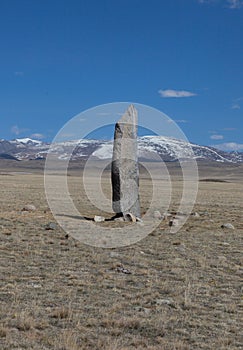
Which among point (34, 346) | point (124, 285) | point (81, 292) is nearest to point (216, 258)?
point (124, 285)

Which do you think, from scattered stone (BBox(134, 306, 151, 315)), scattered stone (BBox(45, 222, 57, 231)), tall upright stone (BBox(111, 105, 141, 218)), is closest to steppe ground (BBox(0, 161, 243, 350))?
scattered stone (BBox(134, 306, 151, 315))

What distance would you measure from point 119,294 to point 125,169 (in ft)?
Answer: 45.1

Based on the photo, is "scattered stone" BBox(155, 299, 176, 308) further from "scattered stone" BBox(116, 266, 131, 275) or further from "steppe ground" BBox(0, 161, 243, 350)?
"scattered stone" BBox(116, 266, 131, 275)

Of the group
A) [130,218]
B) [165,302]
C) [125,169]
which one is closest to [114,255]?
[165,302]

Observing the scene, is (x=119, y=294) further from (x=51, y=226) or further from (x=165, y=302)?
(x=51, y=226)

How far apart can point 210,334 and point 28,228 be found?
12928mm

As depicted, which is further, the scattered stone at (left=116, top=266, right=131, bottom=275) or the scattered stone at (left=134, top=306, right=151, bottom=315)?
the scattered stone at (left=116, top=266, right=131, bottom=275)

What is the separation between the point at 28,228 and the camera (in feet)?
64.0

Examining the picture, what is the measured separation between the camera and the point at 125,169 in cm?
2359

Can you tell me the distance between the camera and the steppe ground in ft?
25.0

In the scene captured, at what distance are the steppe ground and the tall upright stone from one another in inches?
231

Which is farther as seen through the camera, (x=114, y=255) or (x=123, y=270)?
(x=114, y=255)

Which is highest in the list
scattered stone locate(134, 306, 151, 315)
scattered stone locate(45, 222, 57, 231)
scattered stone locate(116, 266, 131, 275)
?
scattered stone locate(45, 222, 57, 231)

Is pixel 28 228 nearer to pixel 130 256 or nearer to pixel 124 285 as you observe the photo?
pixel 130 256
